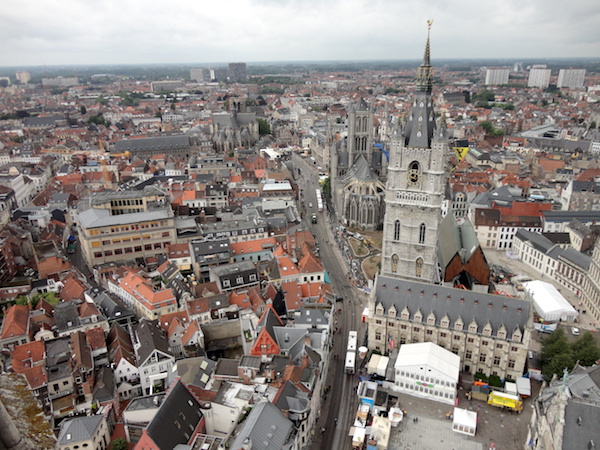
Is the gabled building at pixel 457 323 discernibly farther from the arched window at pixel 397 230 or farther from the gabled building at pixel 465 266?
the gabled building at pixel 465 266

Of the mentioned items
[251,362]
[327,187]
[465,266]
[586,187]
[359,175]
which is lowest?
[251,362]

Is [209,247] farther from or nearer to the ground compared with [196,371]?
farther from the ground

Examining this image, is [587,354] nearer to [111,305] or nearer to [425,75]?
[425,75]

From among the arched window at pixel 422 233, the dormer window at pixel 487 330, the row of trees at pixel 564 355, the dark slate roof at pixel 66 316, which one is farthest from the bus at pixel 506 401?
the dark slate roof at pixel 66 316

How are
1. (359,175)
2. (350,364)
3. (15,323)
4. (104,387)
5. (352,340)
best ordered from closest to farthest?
(104,387) → (350,364) → (15,323) → (352,340) → (359,175)

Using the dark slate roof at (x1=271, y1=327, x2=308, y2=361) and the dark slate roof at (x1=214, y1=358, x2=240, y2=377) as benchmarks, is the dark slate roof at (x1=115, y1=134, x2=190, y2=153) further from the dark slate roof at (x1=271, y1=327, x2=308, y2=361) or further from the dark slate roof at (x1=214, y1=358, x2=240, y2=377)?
the dark slate roof at (x1=214, y1=358, x2=240, y2=377)

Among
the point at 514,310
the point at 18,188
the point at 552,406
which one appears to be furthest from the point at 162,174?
the point at 552,406

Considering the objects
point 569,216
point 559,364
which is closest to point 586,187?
point 569,216
